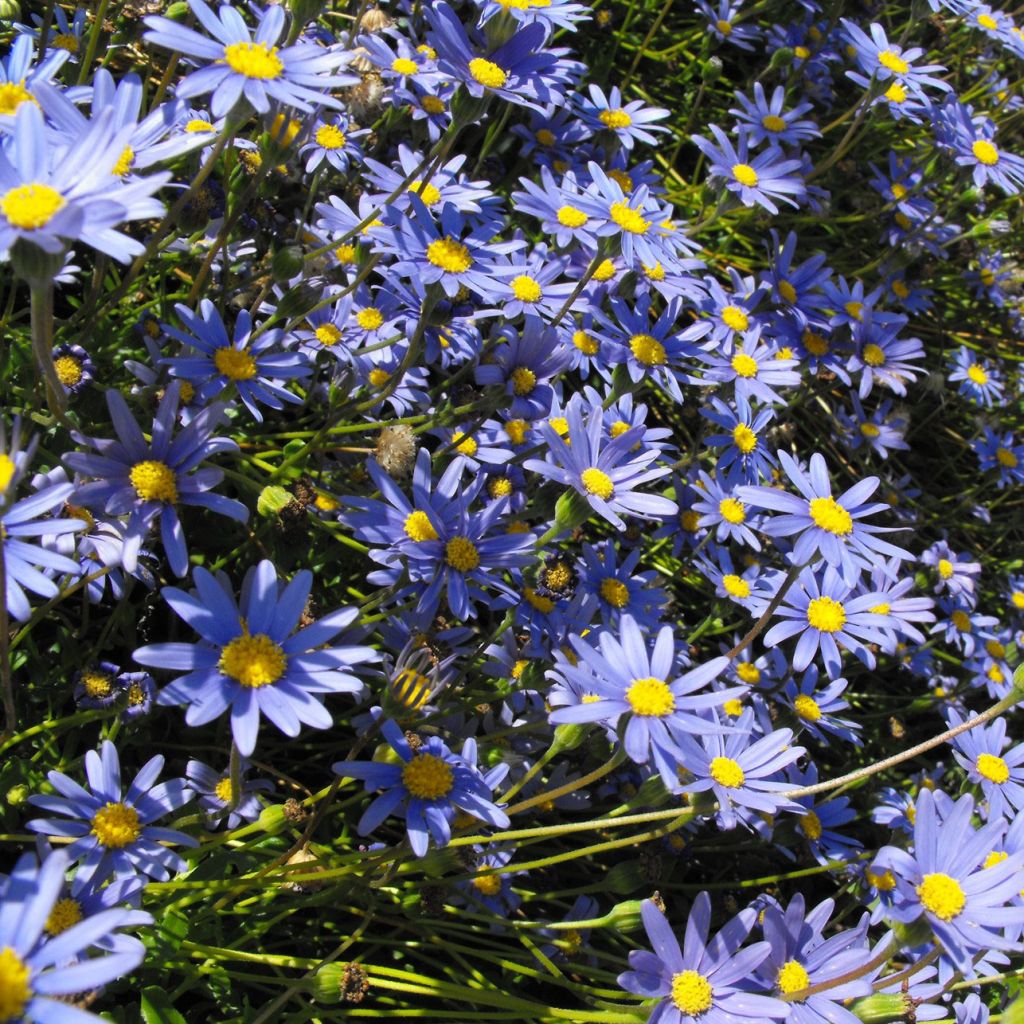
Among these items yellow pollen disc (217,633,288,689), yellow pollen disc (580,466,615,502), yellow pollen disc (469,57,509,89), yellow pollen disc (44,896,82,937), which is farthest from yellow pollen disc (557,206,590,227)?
yellow pollen disc (44,896,82,937)

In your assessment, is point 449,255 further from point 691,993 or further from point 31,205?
point 691,993

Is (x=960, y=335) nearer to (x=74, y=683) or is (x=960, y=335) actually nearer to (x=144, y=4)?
(x=144, y=4)

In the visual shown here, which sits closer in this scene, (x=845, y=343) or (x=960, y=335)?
(x=845, y=343)

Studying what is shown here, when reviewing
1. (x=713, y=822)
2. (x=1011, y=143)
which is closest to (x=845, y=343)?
(x=713, y=822)

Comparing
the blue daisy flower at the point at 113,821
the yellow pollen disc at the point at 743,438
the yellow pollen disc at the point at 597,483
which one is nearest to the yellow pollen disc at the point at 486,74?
the yellow pollen disc at the point at 597,483

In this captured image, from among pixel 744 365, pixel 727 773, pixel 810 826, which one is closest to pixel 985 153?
pixel 744 365

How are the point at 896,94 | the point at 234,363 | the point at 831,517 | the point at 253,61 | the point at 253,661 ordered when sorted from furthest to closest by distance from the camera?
the point at 896,94, the point at 831,517, the point at 234,363, the point at 253,61, the point at 253,661

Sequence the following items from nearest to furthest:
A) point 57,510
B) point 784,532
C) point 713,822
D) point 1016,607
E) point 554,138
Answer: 1. point 57,510
2. point 784,532
3. point 713,822
4. point 554,138
5. point 1016,607
